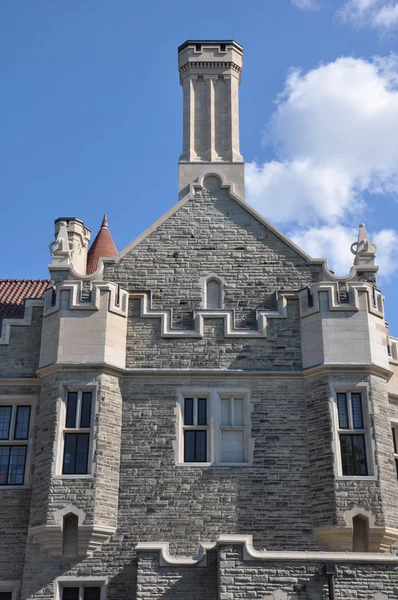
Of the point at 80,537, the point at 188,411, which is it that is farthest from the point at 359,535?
the point at 80,537

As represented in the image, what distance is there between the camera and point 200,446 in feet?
57.4

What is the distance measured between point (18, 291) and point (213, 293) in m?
7.88

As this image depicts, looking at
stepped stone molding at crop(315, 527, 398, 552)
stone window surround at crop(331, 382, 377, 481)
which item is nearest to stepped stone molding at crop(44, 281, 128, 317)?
stone window surround at crop(331, 382, 377, 481)

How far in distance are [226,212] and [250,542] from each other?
818 centimetres

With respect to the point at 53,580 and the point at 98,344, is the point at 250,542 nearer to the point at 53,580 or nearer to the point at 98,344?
the point at 53,580

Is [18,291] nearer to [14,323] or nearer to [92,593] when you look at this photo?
[14,323]

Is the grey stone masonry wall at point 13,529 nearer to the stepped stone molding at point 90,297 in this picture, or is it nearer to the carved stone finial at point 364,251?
the stepped stone molding at point 90,297

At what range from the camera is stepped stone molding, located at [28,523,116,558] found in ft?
53.0

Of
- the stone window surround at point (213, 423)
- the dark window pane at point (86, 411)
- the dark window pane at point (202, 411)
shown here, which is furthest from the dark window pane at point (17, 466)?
the dark window pane at point (202, 411)

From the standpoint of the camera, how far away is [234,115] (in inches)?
857

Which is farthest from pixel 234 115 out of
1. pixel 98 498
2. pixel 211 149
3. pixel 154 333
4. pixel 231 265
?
pixel 98 498

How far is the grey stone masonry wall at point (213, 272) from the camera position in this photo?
18.1 meters

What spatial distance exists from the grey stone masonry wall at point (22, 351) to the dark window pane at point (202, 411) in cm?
363

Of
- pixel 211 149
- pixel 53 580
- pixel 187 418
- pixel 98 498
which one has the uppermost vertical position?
pixel 211 149
